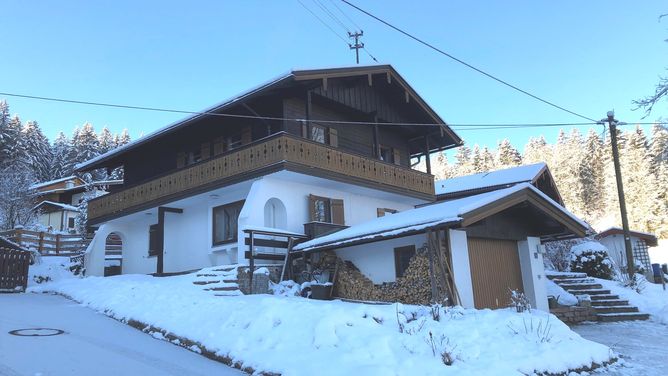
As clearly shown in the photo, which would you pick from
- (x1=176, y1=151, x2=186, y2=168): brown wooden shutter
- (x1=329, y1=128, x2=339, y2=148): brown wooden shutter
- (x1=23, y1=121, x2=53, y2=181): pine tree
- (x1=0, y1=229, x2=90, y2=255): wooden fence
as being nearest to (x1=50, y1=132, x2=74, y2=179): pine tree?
(x1=23, y1=121, x2=53, y2=181): pine tree

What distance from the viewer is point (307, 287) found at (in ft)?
48.9

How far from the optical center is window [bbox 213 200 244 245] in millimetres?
19516

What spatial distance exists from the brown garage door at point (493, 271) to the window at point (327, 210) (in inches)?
282

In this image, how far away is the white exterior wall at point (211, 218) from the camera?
1766 centimetres

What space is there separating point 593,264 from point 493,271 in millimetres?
11494

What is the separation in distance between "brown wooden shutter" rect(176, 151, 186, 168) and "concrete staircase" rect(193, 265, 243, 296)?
9.06 metres

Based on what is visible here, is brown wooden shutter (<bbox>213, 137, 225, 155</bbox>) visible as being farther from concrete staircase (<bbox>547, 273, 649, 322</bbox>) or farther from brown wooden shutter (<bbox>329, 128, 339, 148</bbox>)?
concrete staircase (<bbox>547, 273, 649, 322</bbox>)

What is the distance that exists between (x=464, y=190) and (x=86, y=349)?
24100 millimetres

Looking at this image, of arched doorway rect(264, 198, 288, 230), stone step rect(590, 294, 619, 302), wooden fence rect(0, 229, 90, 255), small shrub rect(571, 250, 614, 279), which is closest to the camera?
stone step rect(590, 294, 619, 302)

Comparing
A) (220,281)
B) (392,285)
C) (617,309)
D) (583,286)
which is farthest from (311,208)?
(617,309)

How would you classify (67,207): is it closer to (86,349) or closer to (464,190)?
(464,190)

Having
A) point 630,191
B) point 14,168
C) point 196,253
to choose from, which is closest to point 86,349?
point 196,253

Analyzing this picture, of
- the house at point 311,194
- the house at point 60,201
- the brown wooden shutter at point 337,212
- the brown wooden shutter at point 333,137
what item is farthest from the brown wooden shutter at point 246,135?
the house at point 60,201

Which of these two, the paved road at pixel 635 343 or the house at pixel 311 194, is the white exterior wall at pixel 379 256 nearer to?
the house at pixel 311 194
